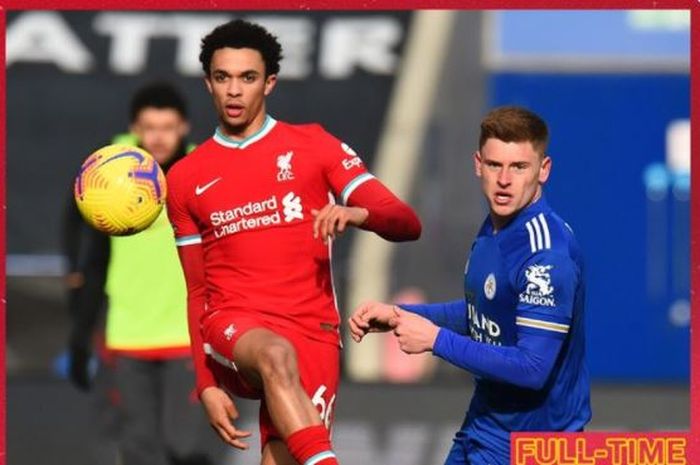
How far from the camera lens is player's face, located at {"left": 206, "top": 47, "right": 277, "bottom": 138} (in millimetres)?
6680

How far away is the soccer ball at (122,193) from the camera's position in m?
6.98

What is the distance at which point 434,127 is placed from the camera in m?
15.2

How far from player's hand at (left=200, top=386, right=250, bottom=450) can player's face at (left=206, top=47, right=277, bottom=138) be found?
0.98 metres

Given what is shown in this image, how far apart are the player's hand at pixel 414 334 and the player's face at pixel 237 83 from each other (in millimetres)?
1118

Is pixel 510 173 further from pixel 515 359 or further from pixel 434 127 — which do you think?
pixel 434 127

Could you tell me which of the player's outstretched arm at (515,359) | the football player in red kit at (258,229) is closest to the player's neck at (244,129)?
the football player in red kit at (258,229)

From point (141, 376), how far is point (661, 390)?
690cm

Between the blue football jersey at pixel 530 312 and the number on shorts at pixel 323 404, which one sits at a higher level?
the blue football jersey at pixel 530 312

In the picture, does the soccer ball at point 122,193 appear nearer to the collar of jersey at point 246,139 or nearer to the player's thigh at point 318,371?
the collar of jersey at point 246,139

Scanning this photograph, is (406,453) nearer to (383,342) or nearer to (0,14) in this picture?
(383,342)

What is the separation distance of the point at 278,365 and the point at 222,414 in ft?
1.36

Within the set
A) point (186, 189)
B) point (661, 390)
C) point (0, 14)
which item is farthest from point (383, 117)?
point (186, 189)

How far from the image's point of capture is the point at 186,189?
6828 mm

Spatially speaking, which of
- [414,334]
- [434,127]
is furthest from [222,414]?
[434,127]
